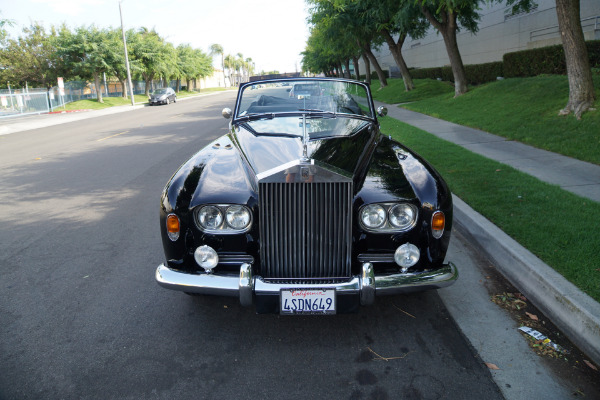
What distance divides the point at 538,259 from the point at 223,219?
259cm

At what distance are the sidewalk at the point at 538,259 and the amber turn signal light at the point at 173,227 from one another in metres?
2.12

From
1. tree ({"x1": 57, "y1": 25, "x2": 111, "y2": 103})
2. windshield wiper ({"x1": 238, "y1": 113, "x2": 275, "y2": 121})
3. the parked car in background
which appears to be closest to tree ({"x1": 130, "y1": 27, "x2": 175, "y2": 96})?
tree ({"x1": 57, "y1": 25, "x2": 111, "y2": 103})

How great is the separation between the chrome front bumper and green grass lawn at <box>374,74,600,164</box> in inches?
234

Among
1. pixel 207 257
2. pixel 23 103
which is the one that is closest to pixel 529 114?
pixel 207 257

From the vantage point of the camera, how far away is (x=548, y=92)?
39.9 feet

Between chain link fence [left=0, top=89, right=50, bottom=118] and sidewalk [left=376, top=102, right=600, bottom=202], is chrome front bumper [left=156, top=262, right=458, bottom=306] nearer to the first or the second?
sidewalk [left=376, top=102, right=600, bottom=202]

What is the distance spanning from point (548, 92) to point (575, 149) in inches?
203

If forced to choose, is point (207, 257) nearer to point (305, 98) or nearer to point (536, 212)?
point (305, 98)

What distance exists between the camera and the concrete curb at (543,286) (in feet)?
9.07

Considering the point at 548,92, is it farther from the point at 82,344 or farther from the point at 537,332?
the point at 82,344

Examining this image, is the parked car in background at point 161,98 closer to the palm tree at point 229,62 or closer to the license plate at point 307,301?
the license plate at point 307,301

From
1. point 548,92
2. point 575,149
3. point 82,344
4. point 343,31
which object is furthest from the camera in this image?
point 343,31

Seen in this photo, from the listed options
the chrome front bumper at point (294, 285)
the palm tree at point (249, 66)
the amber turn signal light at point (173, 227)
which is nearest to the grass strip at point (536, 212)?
the chrome front bumper at point (294, 285)

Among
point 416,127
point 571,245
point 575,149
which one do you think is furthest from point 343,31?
point 571,245
